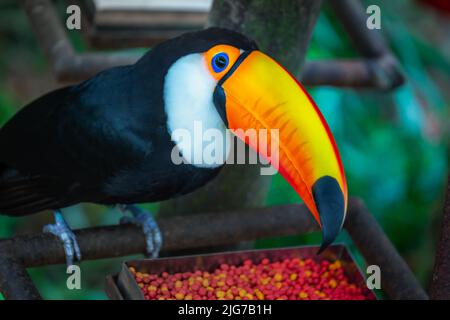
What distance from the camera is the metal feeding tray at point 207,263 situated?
1.68 metres

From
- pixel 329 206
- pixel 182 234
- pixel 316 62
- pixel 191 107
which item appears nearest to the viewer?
pixel 329 206

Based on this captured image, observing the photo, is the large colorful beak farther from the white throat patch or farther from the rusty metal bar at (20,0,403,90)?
the rusty metal bar at (20,0,403,90)

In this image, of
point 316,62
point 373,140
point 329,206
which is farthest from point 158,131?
point 373,140

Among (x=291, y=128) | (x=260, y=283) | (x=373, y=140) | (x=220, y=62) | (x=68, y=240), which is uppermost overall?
(x=220, y=62)

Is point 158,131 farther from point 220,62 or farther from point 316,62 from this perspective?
point 316,62

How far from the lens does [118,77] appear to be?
175cm

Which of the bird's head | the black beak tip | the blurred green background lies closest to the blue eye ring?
the bird's head

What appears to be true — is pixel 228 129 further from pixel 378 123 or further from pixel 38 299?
pixel 378 123

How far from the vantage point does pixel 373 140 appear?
135 inches

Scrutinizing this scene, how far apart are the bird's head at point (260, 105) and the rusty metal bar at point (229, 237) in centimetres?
32

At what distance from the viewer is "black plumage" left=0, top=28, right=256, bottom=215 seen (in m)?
1.69

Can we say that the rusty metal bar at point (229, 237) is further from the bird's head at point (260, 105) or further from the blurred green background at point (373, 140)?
the blurred green background at point (373, 140)

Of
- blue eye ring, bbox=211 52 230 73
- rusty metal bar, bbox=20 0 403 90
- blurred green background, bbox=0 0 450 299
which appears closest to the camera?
blue eye ring, bbox=211 52 230 73

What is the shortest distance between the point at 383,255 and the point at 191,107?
0.61 metres
